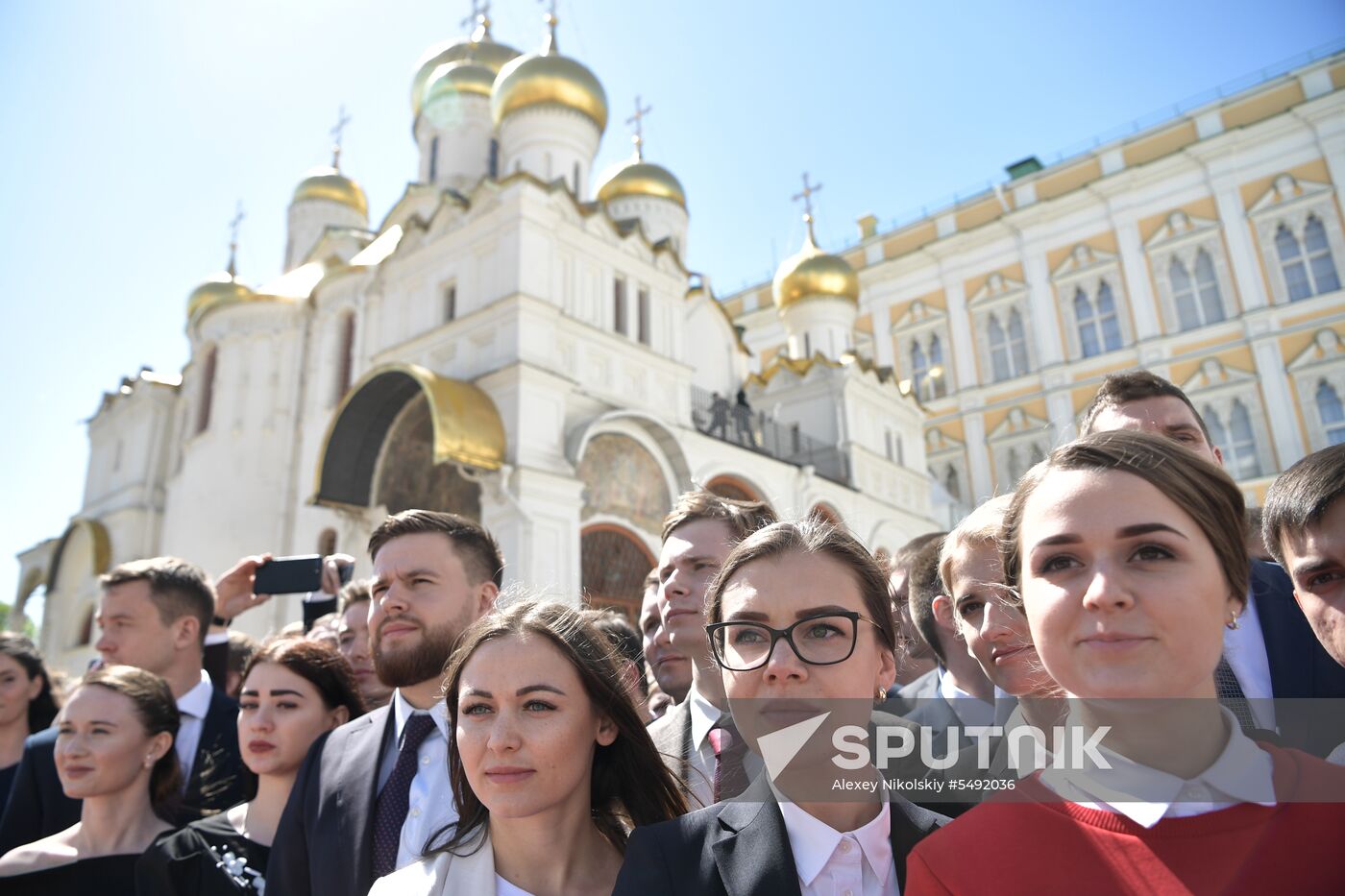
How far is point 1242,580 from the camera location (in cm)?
123

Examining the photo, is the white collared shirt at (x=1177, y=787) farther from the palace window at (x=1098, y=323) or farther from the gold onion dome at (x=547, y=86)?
the palace window at (x=1098, y=323)

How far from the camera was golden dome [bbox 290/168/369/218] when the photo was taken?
21016 mm

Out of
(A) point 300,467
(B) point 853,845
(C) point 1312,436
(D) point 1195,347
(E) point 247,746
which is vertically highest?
(D) point 1195,347

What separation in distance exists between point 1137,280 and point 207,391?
73.5ft

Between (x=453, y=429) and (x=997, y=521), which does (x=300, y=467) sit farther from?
(x=997, y=521)

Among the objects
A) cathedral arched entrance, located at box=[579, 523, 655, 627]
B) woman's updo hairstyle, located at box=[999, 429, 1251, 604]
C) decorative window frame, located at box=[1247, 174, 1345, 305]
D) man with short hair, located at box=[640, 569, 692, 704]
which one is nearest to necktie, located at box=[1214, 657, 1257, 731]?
woman's updo hairstyle, located at box=[999, 429, 1251, 604]

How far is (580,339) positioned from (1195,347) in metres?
17.6

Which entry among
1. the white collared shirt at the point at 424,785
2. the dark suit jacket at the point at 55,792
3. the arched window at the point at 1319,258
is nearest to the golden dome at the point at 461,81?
the dark suit jacket at the point at 55,792

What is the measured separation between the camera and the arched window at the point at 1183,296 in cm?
2202

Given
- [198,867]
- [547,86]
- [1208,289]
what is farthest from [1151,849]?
[1208,289]

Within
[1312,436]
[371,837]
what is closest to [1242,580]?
[371,837]

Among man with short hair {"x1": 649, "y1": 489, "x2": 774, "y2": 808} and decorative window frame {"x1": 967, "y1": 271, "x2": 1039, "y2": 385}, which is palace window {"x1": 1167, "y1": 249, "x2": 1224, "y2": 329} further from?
man with short hair {"x1": 649, "y1": 489, "x2": 774, "y2": 808}

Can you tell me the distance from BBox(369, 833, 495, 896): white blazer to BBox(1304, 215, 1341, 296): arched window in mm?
24339

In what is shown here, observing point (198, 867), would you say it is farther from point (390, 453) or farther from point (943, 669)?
point (390, 453)
